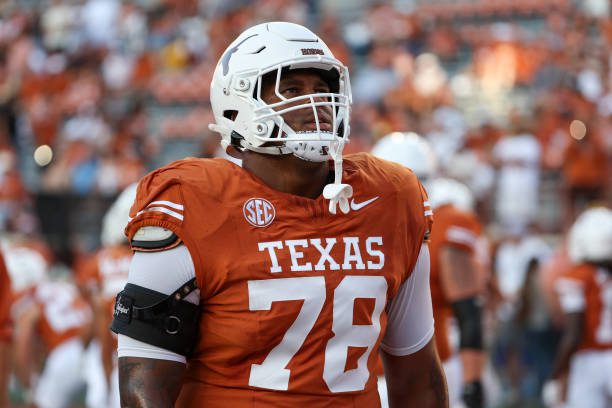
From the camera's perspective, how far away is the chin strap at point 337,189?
2.62 meters

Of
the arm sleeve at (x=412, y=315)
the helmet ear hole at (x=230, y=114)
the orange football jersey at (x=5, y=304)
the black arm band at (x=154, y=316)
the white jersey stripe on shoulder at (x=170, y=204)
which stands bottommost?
the orange football jersey at (x=5, y=304)

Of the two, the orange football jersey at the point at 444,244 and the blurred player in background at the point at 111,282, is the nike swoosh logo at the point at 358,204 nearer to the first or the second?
the orange football jersey at the point at 444,244

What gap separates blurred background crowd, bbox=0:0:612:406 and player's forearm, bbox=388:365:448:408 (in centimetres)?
669

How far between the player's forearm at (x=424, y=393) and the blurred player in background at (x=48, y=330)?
576 cm

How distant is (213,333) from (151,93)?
13784mm

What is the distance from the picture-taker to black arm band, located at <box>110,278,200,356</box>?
8.34 feet

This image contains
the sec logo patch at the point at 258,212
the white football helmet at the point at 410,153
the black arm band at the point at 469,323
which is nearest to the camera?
the sec logo patch at the point at 258,212

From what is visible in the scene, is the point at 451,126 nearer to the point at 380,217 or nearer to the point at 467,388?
the point at 467,388

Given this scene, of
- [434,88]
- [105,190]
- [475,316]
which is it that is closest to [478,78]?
[434,88]

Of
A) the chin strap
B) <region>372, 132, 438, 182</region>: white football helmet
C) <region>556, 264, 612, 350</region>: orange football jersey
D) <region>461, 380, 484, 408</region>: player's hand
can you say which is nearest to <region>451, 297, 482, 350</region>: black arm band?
<region>461, 380, 484, 408</region>: player's hand

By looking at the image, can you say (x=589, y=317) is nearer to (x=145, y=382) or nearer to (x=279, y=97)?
(x=279, y=97)

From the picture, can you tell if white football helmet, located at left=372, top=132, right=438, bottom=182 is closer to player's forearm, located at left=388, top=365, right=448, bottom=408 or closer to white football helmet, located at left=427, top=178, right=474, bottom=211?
white football helmet, located at left=427, top=178, right=474, bottom=211

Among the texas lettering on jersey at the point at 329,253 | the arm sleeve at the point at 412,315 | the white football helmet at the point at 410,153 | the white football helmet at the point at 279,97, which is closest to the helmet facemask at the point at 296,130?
the white football helmet at the point at 279,97

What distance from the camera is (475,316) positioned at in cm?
533
